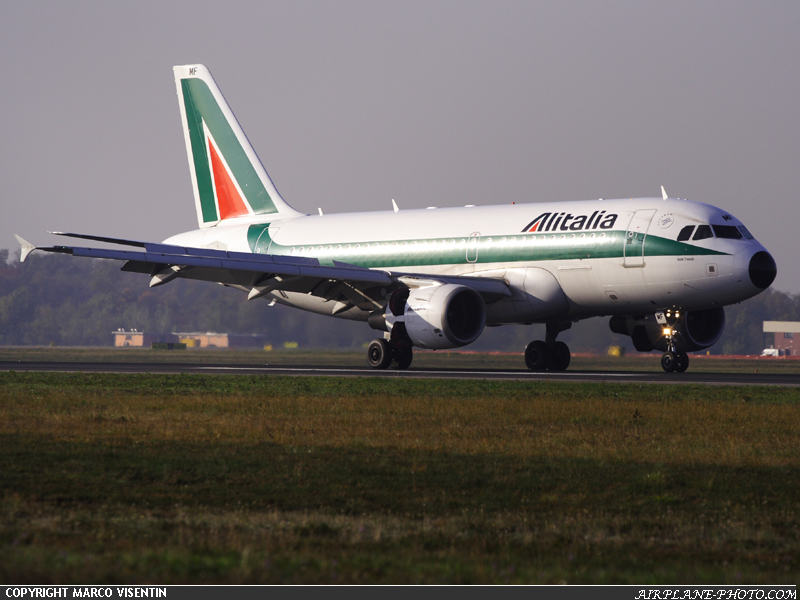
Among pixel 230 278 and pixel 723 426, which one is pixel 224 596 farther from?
pixel 230 278

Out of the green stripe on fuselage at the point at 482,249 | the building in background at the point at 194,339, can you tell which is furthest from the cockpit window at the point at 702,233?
the building in background at the point at 194,339

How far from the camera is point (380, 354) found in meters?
30.9

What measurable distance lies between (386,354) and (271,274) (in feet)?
13.9

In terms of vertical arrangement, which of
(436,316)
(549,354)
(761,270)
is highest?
(761,270)

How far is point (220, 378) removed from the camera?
25.4m

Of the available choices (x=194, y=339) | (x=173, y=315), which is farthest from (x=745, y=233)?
(x=173, y=315)

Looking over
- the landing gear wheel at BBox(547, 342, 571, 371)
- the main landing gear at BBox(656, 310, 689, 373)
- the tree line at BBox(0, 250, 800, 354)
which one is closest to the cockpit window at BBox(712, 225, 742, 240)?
the main landing gear at BBox(656, 310, 689, 373)

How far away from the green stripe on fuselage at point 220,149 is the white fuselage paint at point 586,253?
221 inches

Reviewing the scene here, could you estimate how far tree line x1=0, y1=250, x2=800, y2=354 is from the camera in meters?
66.6

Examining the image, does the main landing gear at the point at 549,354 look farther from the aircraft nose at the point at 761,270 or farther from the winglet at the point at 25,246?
the winglet at the point at 25,246

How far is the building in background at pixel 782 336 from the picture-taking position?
91375 mm

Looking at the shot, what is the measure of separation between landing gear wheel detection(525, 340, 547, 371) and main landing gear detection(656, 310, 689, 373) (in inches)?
171

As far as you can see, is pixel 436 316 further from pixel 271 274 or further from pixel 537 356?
pixel 537 356

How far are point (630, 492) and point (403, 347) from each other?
20.9 metres
